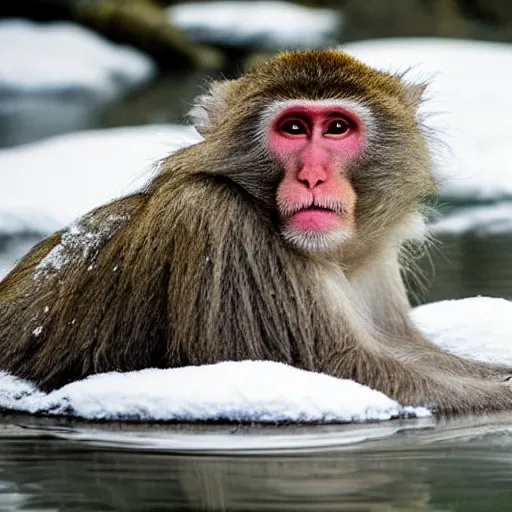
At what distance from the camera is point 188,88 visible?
20297 mm

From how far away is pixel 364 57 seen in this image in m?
16.1

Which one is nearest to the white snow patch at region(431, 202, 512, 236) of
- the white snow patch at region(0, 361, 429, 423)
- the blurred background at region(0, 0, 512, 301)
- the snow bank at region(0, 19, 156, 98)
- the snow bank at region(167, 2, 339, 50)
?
the blurred background at region(0, 0, 512, 301)

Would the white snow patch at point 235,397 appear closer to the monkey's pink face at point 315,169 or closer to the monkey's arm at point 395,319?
the monkey's pink face at point 315,169

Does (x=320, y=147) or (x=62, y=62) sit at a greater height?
(x=62, y=62)

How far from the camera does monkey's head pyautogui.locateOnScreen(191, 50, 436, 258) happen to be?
19.9 ft

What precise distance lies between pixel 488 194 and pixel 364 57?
182 inches

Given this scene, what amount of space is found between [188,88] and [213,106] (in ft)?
45.3

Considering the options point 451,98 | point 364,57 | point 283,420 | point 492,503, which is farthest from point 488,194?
point 492,503

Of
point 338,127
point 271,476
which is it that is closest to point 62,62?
point 338,127

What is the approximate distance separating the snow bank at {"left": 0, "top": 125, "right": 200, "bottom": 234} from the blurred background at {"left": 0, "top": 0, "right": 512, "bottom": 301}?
0.6 inches

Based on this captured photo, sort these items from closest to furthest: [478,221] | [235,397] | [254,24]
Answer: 1. [235,397]
2. [478,221]
3. [254,24]

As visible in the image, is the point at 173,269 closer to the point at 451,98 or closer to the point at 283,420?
the point at 283,420

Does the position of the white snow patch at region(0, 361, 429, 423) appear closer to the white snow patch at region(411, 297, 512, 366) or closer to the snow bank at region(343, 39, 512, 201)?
the white snow patch at region(411, 297, 512, 366)

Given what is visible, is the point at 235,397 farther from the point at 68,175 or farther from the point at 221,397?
the point at 68,175
